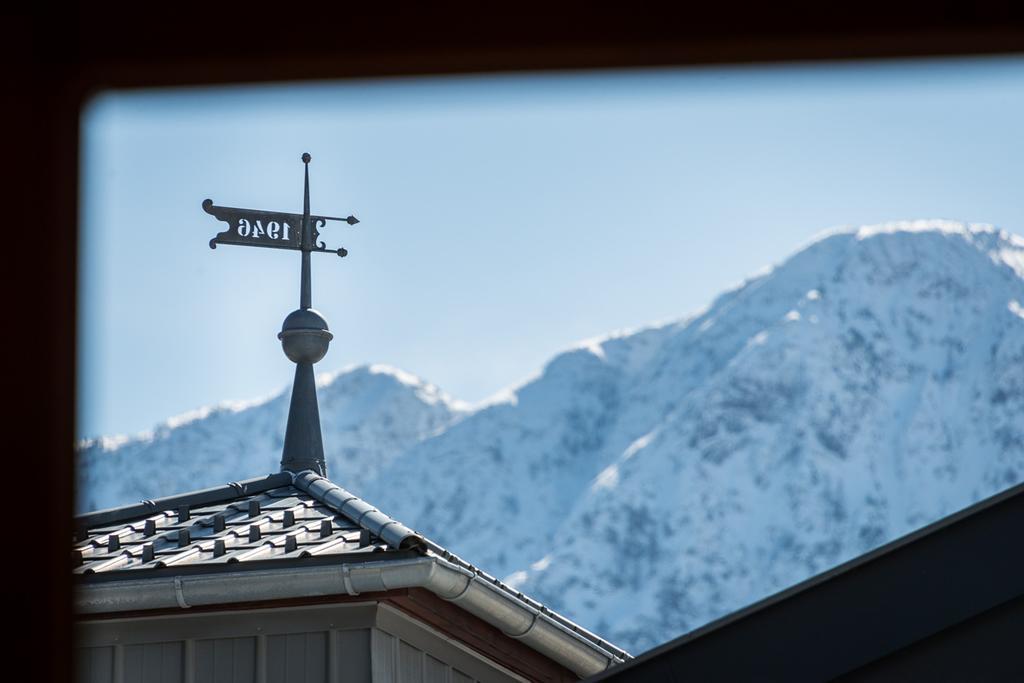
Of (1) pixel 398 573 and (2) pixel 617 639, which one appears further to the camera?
(2) pixel 617 639

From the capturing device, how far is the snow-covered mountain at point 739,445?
153625 mm

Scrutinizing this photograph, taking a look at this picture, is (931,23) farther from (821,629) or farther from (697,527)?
(697,527)

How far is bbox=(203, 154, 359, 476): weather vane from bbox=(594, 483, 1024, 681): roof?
4.18 metres

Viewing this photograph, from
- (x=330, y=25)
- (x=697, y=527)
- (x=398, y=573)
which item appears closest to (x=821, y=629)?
(x=398, y=573)

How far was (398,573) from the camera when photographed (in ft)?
14.4

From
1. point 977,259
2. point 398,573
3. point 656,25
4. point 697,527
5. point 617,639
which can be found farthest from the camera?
point 977,259

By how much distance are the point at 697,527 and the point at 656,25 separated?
157359 mm

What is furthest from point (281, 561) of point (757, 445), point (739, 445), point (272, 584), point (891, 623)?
point (757, 445)

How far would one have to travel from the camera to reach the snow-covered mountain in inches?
6048

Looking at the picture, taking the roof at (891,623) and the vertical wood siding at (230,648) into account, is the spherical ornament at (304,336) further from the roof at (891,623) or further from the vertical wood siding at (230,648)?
the roof at (891,623)

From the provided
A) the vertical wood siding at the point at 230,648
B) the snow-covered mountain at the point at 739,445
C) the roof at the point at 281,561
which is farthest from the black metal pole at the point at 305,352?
the snow-covered mountain at the point at 739,445

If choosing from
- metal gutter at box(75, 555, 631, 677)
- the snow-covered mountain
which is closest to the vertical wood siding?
metal gutter at box(75, 555, 631, 677)

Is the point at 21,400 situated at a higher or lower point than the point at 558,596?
lower

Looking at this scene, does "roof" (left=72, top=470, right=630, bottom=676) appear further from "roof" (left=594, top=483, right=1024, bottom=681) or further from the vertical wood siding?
"roof" (left=594, top=483, right=1024, bottom=681)
